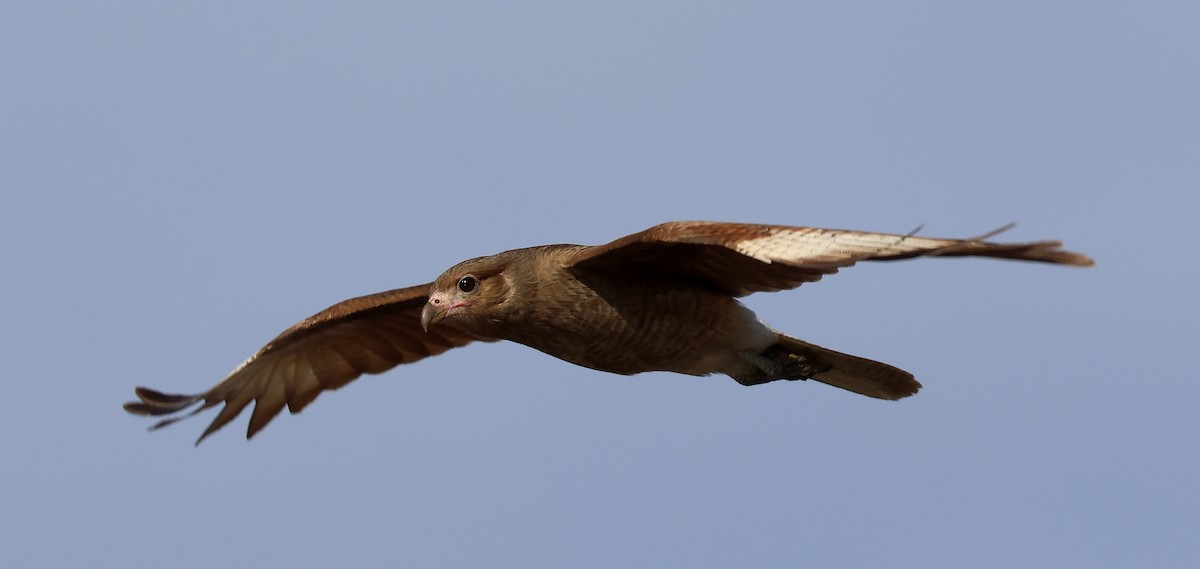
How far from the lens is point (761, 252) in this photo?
8.66 m

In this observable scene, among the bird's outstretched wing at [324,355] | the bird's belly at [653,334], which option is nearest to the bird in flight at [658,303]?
the bird's belly at [653,334]

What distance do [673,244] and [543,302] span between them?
3.97ft

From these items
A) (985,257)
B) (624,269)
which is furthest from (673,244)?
(985,257)

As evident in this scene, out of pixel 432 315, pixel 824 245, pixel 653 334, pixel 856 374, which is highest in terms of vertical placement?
pixel 432 315

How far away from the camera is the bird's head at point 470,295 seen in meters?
10.5

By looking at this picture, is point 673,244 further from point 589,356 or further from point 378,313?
point 378,313

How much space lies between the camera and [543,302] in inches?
403

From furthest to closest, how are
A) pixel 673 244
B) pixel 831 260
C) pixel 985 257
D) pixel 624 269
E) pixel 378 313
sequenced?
pixel 378 313, pixel 624 269, pixel 673 244, pixel 831 260, pixel 985 257

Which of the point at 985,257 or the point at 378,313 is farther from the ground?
the point at 378,313

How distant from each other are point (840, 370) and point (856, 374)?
0.11 metres

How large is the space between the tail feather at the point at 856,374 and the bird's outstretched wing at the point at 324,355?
2.89 metres

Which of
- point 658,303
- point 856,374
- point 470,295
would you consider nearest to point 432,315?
point 470,295

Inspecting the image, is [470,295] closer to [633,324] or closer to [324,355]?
[633,324]

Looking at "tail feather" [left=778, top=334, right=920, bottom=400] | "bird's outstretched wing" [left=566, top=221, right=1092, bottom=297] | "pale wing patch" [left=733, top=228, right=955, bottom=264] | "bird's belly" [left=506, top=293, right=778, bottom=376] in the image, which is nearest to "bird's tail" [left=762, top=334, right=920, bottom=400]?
"tail feather" [left=778, top=334, right=920, bottom=400]
